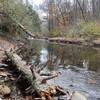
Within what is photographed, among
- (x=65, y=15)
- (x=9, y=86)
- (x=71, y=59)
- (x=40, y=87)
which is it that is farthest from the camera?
(x=71, y=59)

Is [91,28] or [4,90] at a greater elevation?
[91,28]

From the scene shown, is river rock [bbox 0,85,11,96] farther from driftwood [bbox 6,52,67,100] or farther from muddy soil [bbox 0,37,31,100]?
driftwood [bbox 6,52,67,100]

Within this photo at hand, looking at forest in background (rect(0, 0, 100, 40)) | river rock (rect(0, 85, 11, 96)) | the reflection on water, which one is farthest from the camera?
the reflection on water

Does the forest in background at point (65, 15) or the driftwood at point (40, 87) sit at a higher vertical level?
the forest in background at point (65, 15)

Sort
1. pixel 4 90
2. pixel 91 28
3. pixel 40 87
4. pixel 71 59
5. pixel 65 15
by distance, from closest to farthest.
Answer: pixel 65 15, pixel 4 90, pixel 40 87, pixel 71 59, pixel 91 28

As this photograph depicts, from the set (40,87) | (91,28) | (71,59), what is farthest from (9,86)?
(91,28)

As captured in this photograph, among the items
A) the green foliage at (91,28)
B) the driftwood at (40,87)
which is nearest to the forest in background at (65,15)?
the green foliage at (91,28)

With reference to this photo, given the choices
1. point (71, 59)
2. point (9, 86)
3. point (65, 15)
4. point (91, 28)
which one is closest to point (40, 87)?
point (9, 86)

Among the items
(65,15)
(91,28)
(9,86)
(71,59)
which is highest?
(91,28)

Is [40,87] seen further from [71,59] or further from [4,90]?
[71,59]

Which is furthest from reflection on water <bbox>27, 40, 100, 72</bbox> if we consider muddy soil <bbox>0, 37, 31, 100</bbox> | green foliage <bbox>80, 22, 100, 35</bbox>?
green foliage <bbox>80, 22, 100, 35</bbox>

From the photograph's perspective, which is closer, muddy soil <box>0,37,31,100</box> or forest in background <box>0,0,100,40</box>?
muddy soil <box>0,37,31,100</box>

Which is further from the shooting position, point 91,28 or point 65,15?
point 91,28

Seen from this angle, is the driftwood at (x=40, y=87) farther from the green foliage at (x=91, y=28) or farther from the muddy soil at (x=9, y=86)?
the green foliage at (x=91, y=28)
